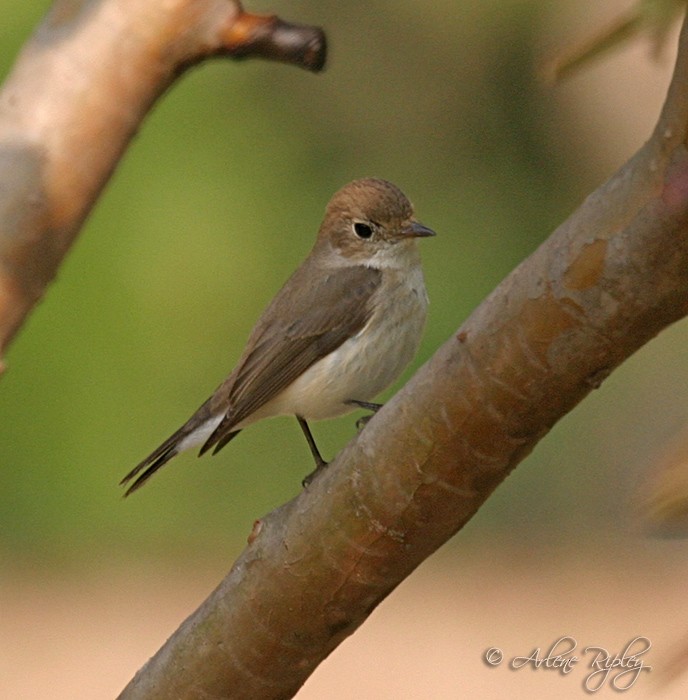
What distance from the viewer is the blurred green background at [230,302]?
23.1 ft

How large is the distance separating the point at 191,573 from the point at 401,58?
4031mm

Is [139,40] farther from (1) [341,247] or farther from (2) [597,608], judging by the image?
(2) [597,608]

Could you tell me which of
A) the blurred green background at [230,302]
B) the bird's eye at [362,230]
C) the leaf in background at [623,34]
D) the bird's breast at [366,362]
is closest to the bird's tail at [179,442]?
the bird's breast at [366,362]

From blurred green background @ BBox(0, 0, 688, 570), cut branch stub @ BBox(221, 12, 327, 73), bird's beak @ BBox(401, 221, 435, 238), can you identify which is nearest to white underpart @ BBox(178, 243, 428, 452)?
bird's beak @ BBox(401, 221, 435, 238)

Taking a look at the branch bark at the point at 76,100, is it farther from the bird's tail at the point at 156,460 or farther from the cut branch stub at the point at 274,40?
the bird's tail at the point at 156,460

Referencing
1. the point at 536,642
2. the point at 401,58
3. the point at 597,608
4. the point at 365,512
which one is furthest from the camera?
the point at 401,58

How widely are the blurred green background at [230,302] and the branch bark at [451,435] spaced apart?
460cm

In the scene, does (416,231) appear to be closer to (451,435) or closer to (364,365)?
(364,365)

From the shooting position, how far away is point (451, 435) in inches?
67.4

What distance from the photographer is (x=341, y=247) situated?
162 inches

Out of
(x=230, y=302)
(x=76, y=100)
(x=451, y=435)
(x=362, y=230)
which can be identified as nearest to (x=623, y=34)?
(x=451, y=435)

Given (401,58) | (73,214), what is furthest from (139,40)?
(401,58)

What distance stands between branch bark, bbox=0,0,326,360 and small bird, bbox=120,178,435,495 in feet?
3.49

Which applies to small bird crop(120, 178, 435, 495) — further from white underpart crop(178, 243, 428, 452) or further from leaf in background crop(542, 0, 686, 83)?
leaf in background crop(542, 0, 686, 83)
